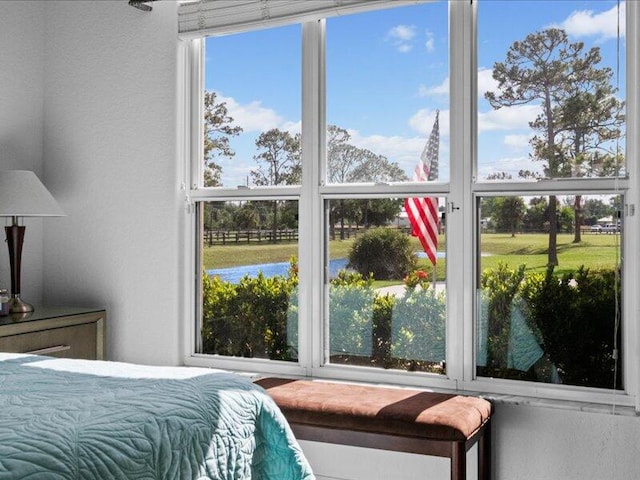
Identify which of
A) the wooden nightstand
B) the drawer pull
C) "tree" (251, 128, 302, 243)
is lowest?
the drawer pull

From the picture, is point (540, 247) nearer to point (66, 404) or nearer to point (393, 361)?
point (393, 361)

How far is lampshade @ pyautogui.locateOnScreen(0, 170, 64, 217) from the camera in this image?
3.24m

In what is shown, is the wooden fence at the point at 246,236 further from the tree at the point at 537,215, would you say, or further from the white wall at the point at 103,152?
the tree at the point at 537,215

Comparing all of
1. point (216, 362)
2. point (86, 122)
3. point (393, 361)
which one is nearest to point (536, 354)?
point (393, 361)

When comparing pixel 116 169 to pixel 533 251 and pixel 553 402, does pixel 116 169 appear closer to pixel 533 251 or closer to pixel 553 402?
pixel 533 251

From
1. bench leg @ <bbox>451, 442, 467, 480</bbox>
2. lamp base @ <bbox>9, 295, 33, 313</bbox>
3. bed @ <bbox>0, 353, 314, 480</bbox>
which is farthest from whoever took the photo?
lamp base @ <bbox>9, 295, 33, 313</bbox>

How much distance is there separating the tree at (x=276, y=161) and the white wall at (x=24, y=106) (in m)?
1.30

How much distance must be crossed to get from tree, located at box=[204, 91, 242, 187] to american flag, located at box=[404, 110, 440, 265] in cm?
97

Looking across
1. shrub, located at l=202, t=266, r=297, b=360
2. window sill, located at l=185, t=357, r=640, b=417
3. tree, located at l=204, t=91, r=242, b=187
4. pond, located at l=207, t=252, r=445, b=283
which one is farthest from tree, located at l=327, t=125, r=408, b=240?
window sill, located at l=185, t=357, r=640, b=417

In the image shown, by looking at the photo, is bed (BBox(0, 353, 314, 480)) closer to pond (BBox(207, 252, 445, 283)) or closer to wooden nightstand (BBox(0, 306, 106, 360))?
wooden nightstand (BBox(0, 306, 106, 360))

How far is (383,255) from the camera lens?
124 inches

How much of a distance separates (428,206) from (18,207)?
73.3 inches

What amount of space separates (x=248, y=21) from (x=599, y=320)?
6.65 feet

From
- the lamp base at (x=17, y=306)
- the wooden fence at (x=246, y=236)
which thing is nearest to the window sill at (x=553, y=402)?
Result: the wooden fence at (x=246, y=236)
